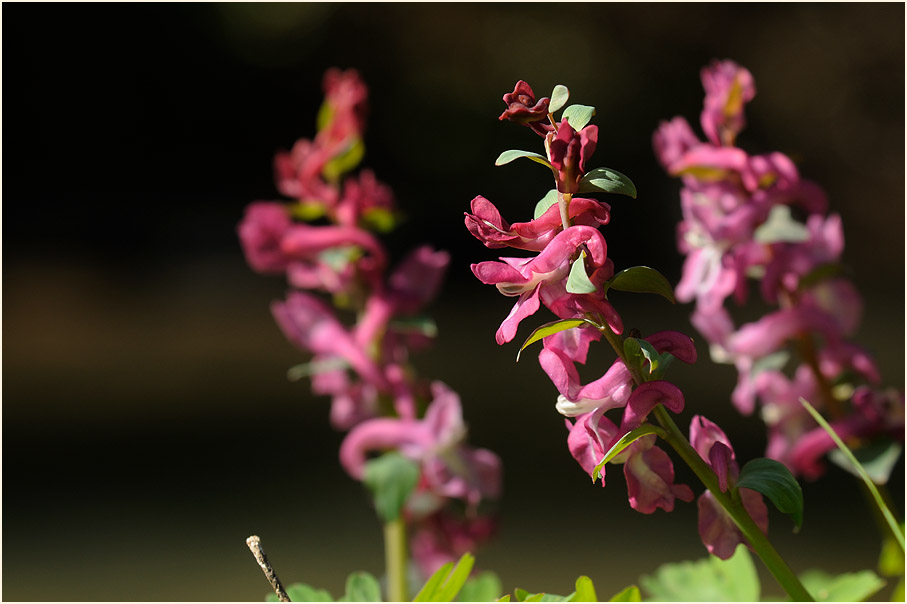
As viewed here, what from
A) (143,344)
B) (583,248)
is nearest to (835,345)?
(583,248)

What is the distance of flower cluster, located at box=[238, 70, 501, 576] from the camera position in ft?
1.80

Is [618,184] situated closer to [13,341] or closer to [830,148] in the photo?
[830,148]

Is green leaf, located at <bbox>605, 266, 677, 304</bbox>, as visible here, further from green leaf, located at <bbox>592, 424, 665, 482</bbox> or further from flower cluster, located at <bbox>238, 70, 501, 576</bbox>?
flower cluster, located at <bbox>238, 70, 501, 576</bbox>

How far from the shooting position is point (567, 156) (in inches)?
9.8

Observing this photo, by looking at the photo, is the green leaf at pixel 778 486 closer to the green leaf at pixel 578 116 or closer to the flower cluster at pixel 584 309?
the flower cluster at pixel 584 309

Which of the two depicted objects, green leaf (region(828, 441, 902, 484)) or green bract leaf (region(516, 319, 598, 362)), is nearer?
green bract leaf (region(516, 319, 598, 362))

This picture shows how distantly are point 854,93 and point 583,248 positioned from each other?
3740 millimetres

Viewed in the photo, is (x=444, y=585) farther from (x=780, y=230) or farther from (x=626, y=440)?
(x=780, y=230)

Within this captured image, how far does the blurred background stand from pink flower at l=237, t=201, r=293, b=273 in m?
2.03

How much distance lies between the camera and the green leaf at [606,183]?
25cm

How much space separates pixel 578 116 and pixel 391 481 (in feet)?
1.00

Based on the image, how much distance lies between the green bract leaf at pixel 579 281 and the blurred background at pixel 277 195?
2.34 meters

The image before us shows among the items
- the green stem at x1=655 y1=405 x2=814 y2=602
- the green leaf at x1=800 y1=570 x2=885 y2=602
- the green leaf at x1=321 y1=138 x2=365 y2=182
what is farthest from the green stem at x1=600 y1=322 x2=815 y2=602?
the green leaf at x1=321 y1=138 x2=365 y2=182

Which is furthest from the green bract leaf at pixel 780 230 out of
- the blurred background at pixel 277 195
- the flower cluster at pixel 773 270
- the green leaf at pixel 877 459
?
the blurred background at pixel 277 195
